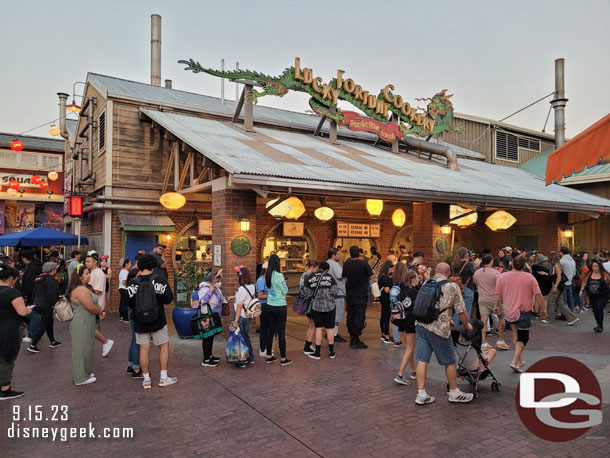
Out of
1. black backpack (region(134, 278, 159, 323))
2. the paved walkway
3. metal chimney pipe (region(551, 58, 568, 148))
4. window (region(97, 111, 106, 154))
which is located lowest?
the paved walkway

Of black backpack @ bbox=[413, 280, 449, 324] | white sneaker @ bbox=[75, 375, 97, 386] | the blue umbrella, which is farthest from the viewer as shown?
the blue umbrella

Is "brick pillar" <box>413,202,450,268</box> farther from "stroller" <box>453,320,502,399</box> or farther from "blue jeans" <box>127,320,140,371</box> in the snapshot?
"blue jeans" <box>127,320,140,371</box>

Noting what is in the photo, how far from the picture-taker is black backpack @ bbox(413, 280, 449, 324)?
199 inches

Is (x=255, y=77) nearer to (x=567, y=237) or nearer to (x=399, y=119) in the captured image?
(x=399, y=119)

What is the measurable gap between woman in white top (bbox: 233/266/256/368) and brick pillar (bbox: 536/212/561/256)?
12636 mm

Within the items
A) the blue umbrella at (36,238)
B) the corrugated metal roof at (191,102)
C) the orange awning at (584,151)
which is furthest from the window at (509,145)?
the blue umbrella at (36,238)

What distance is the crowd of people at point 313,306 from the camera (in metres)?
5.29

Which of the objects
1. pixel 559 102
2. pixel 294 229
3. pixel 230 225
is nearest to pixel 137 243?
pixel 230 225

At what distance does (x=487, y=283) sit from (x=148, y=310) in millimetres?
5988

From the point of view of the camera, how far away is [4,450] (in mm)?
4102

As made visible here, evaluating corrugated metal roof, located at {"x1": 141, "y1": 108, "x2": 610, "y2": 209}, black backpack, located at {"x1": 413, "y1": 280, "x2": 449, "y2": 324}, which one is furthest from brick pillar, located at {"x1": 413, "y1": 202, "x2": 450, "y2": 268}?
black backpack, located at {"x1": 413, "y1": 280, "x2": 449, "y2": 324}

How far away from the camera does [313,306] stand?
7.25 metres

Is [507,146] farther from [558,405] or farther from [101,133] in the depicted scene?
[558,405]

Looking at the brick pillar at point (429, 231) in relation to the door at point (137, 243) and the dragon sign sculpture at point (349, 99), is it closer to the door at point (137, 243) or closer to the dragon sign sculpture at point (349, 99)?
the dragon sign sculpture at point (349, 99)
